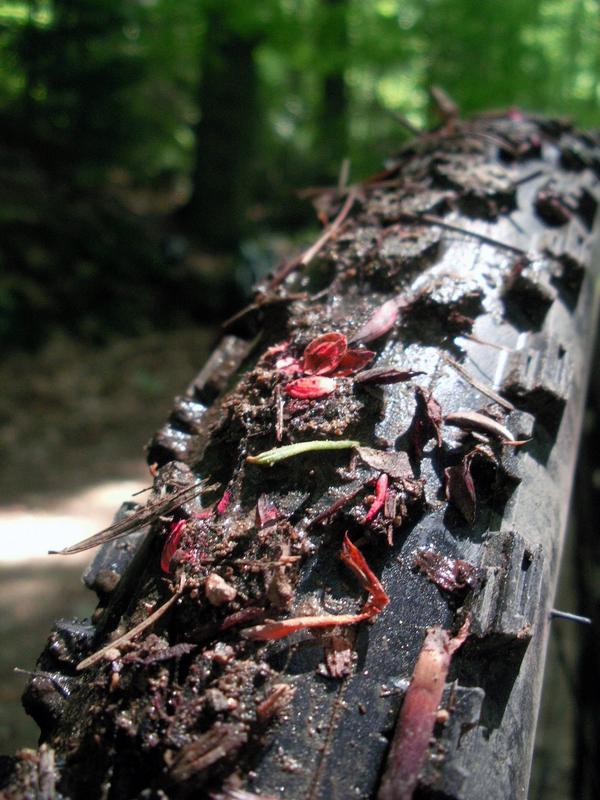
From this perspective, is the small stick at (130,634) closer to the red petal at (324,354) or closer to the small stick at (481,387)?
the red petal at (324,354)

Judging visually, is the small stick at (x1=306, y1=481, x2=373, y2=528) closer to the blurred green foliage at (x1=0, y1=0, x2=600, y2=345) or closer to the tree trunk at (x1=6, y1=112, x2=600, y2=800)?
the tree trunk at (x1=6, y1=112, x2=600, y2=800)

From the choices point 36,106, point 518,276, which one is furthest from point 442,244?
point 36,106

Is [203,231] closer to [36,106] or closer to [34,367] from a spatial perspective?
[36,106]

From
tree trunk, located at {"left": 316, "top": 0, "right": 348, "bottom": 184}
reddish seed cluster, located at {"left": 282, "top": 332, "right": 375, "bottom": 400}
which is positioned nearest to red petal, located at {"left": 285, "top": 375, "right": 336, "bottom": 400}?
reddish seed cluster, located at {"left": 282, "top": 332, "right": 375, "bottom": 400}

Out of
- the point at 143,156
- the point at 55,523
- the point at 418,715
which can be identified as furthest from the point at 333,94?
the point at 418,715

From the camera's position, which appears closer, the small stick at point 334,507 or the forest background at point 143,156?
the small stick at point 334,507

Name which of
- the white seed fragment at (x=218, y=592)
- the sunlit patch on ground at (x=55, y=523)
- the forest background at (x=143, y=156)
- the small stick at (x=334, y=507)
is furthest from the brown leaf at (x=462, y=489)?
the forest background at (x=143, y=156)
